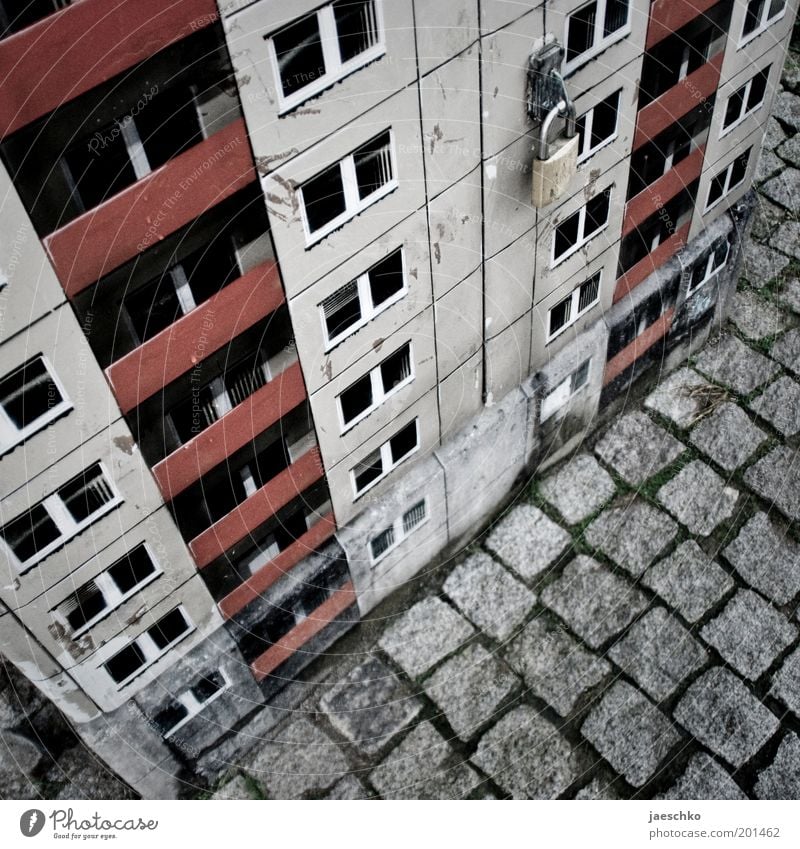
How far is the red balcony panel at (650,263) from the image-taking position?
47.0 feet

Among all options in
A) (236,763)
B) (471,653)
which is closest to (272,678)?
(236,763)

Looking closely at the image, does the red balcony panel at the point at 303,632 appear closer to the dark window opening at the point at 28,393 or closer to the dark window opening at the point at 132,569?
the dark window opening at the point at 132,569

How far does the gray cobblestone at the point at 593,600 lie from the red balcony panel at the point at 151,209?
8.59 meters

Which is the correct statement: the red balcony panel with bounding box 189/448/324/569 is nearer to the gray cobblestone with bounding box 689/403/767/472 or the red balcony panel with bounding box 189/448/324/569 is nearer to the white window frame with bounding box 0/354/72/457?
the white window frame with bounding box 0/354/72/457

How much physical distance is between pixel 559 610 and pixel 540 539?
123 cm

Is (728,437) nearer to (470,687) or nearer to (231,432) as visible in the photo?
(470,687)

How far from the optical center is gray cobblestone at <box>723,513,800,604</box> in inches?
550

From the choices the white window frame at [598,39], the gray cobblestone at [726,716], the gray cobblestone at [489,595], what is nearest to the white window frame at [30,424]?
the white window frame at [598,39]

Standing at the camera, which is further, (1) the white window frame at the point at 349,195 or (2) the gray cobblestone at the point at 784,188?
(2) the gray cobblestone at the point at 784,188

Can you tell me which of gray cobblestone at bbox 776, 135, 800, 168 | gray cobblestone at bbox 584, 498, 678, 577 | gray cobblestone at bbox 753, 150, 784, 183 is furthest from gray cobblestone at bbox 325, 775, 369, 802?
gray cobblestone at bbox 776, 135, 800, 168

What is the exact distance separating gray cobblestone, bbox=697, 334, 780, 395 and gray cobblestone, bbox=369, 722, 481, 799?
7.94 m

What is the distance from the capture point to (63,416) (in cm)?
848
